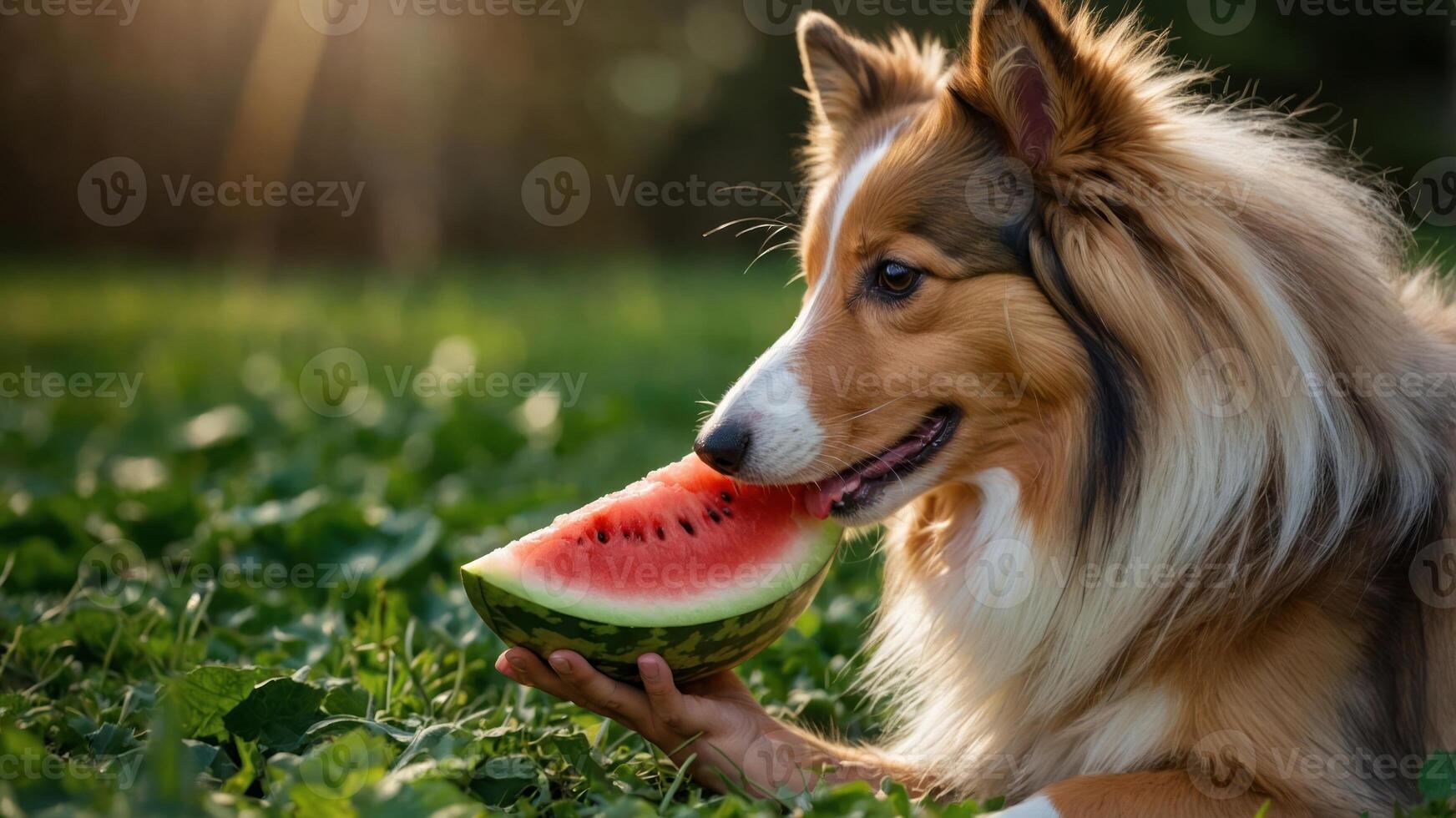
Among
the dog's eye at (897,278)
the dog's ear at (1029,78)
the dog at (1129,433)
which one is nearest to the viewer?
the dog at (1129,433)

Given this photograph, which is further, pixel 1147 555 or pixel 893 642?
pixel 893 642

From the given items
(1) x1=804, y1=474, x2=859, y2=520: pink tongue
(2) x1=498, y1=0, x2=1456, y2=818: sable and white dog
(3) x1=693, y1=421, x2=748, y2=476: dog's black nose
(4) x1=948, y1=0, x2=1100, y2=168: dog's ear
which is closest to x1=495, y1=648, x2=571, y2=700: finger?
(2) x1=498, y1=0, x2=1456, y2=818: sable and white dog

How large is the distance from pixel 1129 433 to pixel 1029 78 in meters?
0.89

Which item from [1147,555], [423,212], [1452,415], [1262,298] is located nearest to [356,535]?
[1147,555]

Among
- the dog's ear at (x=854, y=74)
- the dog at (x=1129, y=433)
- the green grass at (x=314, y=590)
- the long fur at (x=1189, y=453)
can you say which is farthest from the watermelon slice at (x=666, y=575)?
the dog's ear at (x=854, y=74)

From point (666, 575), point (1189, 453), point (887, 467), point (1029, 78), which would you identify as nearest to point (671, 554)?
point (666, 575)

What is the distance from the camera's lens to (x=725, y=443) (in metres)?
3.01

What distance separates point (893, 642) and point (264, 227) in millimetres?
18134

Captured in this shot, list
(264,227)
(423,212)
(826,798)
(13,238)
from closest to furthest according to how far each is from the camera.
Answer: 1. (826,798)
2. (13,238)
3. (264,227)
4. (423,212)

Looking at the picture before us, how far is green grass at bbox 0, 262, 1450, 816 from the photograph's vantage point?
8.55 feet

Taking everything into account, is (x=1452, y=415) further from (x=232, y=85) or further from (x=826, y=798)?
(x=232, y=85)

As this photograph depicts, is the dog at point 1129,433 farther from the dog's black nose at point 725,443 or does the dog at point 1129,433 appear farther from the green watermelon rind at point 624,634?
the green watermelon rind at point 624,634

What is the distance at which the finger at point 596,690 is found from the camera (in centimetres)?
284

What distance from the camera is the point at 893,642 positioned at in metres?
3.49
